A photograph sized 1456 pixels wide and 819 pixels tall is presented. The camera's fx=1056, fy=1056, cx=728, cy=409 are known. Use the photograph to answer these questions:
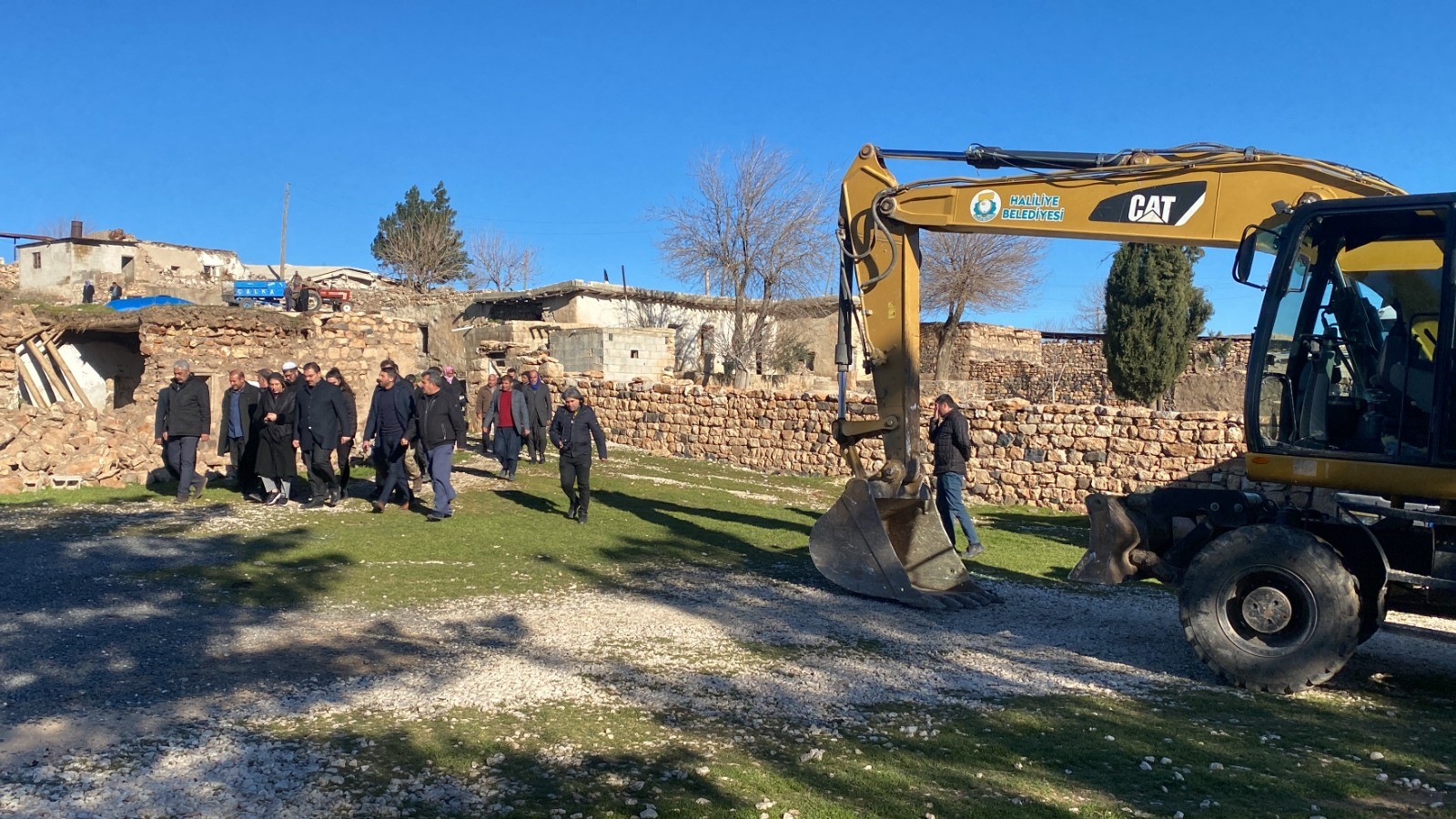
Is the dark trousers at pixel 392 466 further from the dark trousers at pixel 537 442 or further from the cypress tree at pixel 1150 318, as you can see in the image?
the cypress tree at pixel 1150 318

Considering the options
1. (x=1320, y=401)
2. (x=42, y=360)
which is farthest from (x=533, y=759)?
(x=42, y=360)

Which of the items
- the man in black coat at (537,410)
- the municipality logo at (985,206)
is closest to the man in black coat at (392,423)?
the man in black coat at (537,410)

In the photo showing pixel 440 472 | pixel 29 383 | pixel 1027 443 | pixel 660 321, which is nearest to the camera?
pixel 440 472

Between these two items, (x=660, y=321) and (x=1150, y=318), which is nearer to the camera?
(x=1150, y=318)

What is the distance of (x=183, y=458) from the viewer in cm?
1265

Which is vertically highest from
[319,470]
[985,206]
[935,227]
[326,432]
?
[985,206]

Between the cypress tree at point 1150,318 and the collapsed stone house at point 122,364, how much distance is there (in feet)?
60.7

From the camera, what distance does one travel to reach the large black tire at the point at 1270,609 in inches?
252

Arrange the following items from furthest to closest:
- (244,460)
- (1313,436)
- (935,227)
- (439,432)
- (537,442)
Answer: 1. (537,442)
2. (244,460)
3. (439,432)
4. (935,227)
5. (1313,436)

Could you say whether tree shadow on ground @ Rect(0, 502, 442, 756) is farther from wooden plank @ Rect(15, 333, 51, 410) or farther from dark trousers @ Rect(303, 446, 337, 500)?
wooden plank @ Rect(15, 333, 51, 410)

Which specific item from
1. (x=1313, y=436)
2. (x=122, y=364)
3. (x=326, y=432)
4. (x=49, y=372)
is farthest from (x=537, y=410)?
(x=1313, y=436)

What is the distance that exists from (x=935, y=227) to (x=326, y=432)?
7.52m

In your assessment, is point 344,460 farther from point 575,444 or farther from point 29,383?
point 29,383

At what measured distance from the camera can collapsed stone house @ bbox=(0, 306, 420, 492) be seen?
13422 mm
